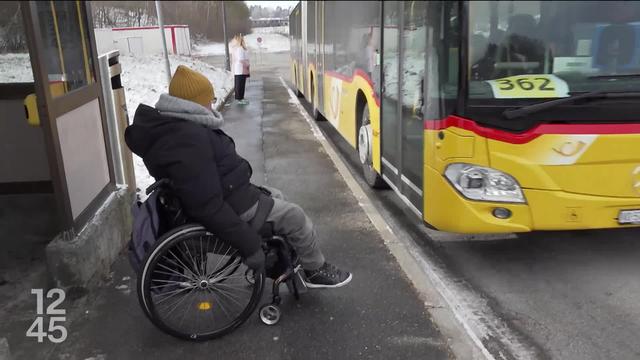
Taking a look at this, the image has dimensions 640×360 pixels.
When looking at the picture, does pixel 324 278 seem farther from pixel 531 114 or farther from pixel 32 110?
pixel 32 110

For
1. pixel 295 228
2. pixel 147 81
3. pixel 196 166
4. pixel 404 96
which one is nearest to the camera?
pixel 196 166

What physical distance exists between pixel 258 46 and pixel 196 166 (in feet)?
143

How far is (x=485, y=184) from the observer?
141 inches

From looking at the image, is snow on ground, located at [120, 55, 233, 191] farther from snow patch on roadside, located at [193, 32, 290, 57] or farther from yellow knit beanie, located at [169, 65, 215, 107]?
snow patch on roadside, located at [193, 32, 290, 57]

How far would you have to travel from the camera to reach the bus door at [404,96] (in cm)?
411

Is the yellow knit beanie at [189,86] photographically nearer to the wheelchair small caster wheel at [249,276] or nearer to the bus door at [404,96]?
the wheelchair small caster wheel at [249,276]

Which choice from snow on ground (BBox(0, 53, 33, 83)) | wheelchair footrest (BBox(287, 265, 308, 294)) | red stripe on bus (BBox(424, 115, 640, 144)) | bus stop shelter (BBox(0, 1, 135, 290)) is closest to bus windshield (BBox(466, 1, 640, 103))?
red stripe on bus (BBox(424, 115, 640, 144))

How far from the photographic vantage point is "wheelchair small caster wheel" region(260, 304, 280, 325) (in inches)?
130

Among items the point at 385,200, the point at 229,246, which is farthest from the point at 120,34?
the point at 229,246

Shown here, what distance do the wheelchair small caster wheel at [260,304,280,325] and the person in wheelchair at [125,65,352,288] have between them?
0.44 m

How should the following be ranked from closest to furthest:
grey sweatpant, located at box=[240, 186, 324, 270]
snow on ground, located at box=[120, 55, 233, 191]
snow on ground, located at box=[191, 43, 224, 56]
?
grey sweatpant, located at box=[240, 186, 324, 270] → snow on ground, located at box=[120, 55, 233, 191] → snow on ground, located at box=[191, 43, 224, 56]

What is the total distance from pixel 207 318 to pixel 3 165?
240 cm

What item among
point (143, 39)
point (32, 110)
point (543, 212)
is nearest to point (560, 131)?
point (543, 212)

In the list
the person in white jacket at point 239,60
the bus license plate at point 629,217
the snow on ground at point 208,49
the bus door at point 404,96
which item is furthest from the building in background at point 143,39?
the bus license plate at point 629,217
